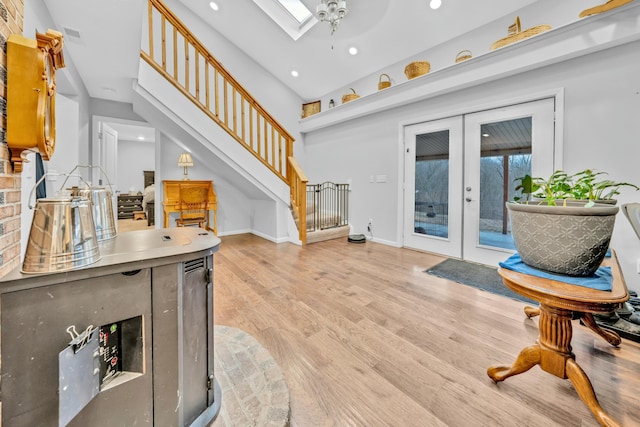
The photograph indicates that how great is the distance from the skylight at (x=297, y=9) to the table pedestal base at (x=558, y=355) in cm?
491

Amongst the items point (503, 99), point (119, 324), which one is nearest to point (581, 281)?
point (119, 324)

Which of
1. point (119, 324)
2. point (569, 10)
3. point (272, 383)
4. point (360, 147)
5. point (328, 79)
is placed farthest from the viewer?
point (328, 79)

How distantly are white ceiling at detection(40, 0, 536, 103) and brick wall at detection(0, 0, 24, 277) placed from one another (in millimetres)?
1298

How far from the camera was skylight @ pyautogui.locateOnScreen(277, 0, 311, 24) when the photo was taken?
418cm

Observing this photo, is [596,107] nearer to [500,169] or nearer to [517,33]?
[500,169]

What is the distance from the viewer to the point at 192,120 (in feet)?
10.8

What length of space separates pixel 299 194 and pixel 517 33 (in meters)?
3.16

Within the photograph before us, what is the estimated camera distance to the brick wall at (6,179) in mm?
892

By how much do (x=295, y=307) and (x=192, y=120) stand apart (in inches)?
105

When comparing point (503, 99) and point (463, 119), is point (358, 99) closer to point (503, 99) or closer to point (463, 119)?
point (463, 119)

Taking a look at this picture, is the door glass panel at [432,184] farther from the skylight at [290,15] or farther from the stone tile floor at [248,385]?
the stone tile floor at [248,385]

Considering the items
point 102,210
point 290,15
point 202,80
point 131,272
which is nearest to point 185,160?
point 202,80

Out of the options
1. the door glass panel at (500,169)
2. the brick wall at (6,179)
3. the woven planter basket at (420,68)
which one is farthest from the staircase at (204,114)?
the door glass panel at (500,169)

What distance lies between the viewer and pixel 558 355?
1149mm
